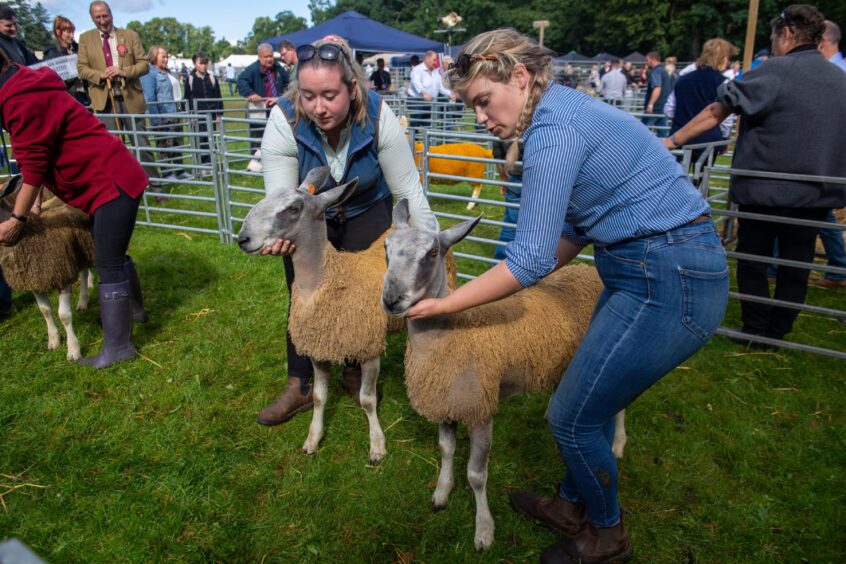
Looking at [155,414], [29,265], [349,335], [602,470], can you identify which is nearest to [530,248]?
[602,470]

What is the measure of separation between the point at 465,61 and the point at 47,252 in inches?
151

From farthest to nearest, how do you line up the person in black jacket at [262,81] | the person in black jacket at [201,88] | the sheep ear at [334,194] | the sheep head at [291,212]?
the person in black jacket at [201,88]
the person in black jacket at [262,81]
the sheep ear at [334,194]
the sheep head at [291,212]

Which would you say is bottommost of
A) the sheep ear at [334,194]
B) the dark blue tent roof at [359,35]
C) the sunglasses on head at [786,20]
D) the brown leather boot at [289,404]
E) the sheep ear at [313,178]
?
the brown leather boot at [289,404]

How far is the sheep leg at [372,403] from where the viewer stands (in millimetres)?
3219

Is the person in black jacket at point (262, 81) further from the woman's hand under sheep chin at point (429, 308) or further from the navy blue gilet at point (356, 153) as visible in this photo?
the woman's hand under sheep chin at point (429, 308)

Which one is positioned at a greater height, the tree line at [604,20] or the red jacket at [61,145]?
the tree line at [604,20]

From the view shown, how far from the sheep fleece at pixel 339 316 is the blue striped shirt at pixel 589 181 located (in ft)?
4.81

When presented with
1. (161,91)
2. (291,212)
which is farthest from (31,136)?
(161,91)

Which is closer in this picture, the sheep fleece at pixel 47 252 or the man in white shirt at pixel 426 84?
the sheep fleece at pixel 47 252

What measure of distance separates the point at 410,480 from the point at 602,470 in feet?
4.12

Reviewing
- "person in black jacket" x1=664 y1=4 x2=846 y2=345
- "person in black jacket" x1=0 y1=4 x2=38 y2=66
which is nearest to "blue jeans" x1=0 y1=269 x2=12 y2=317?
"person in black jacket" x1=0 y1=4 x2=38 y2=66

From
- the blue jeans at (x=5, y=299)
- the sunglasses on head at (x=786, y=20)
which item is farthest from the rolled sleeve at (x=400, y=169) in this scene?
the blue jeans at (x=5, y=299)

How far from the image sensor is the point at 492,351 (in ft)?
8.49

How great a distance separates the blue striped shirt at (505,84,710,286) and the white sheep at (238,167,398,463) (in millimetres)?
1373
